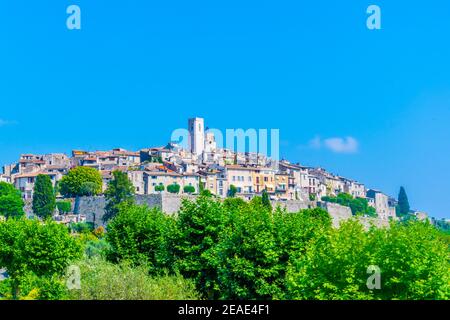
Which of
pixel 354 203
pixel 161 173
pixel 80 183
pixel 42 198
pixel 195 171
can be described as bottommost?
pixel 42 198

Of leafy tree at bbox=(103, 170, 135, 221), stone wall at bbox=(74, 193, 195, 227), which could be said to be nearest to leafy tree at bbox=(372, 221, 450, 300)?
stone wall at bbox=(74, 193, 195, 227)

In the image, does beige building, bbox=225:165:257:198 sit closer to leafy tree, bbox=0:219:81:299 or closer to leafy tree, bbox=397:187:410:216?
leafy tree, bbox=397:187:410:216

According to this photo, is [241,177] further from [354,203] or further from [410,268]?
[410,268]

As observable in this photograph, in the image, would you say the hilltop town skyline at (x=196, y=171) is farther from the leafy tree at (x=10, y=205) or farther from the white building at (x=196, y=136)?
the leafy tree at (x=10, y=205)

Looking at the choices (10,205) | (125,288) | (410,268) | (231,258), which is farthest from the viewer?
(10,205)

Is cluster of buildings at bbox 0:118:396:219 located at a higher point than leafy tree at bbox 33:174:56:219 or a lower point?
higher

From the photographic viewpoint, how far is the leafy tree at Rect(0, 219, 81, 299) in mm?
28984

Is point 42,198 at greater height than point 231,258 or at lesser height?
greater

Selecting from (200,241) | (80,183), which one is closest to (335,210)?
(80,183)

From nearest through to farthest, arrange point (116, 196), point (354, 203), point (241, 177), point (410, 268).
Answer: point (410, 268), point (116, 196), point (241, 177), point (354, 203)

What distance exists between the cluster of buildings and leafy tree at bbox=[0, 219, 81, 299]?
166 feet

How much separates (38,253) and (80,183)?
48.9m

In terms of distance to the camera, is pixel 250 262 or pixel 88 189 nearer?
pixel 250 262

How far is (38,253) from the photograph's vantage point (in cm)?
2906
